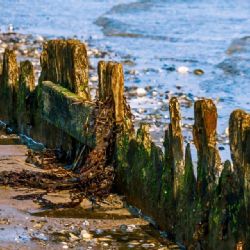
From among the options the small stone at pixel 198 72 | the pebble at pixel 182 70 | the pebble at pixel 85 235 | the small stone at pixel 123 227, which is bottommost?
the small stone at pixel 123 227

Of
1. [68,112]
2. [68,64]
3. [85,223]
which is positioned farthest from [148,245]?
[68,64]

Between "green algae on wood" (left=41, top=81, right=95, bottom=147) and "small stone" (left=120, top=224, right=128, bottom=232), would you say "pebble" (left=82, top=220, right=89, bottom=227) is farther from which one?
"green algae on wood" (left=41, top=81, right=95, bottom=147)

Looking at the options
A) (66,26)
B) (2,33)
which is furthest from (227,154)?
(66,26)

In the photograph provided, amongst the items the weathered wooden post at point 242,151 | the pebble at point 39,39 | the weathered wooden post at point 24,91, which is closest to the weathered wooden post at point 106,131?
the weathered wooden post at point 242,151

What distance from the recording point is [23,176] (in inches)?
311

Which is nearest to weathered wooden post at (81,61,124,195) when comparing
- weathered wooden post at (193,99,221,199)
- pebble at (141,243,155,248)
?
pebble at (141,243,155,248)

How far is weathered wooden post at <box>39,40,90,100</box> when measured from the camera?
8.60 metres

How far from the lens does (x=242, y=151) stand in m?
5.39

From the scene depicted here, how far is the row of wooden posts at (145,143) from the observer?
550 cm

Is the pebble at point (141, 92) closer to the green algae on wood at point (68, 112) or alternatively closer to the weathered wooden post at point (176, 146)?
the green algae on wood at point (68, 112)

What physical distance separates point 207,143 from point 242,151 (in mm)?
462

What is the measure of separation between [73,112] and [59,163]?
68cm

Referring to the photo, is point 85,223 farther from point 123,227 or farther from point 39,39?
point 39,39

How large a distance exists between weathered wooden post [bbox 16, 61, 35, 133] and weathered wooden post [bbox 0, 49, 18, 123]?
22 centimetres
